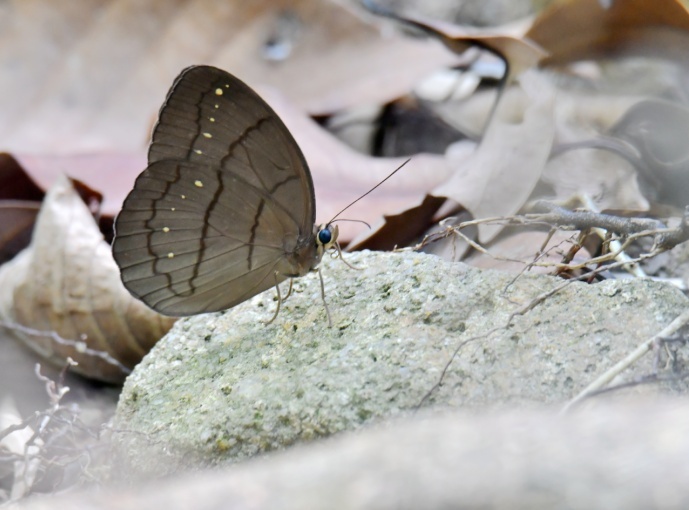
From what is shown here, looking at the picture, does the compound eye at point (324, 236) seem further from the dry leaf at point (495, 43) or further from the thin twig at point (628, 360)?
the dry leaf at point (495, 43)

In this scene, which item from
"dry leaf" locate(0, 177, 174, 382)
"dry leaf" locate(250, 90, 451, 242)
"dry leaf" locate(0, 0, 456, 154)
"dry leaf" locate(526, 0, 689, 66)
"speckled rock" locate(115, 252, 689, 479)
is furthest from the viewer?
"dry leaf" locate(0, 0, 456, 154)

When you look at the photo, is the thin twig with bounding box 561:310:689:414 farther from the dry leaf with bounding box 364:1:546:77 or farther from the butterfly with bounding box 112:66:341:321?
the dry leaf with bounding box 364:1:546:77

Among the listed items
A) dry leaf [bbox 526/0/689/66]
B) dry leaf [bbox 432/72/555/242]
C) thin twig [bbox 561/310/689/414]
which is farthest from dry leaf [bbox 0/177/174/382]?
dry leaf [bbox 526/0/689/66]

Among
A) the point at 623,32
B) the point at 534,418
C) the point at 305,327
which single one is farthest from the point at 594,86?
the point at 534,418

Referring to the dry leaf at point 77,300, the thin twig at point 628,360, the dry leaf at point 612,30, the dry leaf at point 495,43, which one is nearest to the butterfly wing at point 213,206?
the dry leaf at point 77,300

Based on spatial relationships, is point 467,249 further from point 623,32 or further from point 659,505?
point 659,505

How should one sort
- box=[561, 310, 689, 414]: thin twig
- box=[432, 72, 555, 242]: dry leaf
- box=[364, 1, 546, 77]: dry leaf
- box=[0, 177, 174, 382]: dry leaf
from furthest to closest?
1. box=[364, 1, 546, 77]: dry leaf
2. box=[0, 177, 174, 382]: dry leaf
3. box=[432, 72, 555, 242]: dry leaf
4. box=[561, 310, 689, 414]: thin twig
